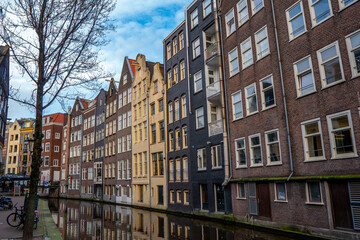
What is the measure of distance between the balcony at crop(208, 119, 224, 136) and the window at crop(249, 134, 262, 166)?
3590mm

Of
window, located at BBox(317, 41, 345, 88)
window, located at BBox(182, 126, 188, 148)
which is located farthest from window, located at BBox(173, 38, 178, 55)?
window, located at BBox(317, 41, 345, 88)

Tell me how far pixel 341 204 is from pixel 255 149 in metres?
6.73

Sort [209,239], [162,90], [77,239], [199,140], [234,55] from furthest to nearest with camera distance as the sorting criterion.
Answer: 1. [162,90]
2. [199,140]
3. [234,55]
4. [77,239]
5. [209,239]

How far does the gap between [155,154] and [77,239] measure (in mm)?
18589

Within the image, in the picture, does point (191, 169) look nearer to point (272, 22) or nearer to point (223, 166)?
point (223, 166)

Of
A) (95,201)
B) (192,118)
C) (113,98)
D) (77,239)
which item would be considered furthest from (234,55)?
(95,201)

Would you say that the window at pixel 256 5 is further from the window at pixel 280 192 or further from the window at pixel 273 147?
the window at pixel 280 192

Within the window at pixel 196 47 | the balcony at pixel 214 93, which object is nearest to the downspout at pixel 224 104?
the balcony at pixel 214 93

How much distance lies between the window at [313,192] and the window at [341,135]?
1768 mm

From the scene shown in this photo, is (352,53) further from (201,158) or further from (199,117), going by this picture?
(201,158)

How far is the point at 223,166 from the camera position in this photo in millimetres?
22328

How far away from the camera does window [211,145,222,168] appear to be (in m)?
23.1

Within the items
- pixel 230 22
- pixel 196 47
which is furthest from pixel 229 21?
pixel 196 47

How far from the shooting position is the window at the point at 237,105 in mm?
21108
